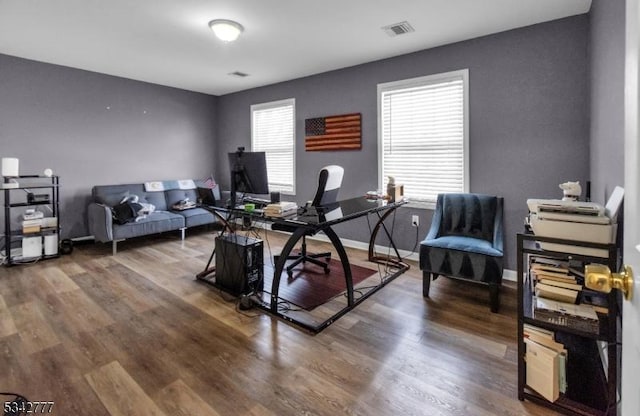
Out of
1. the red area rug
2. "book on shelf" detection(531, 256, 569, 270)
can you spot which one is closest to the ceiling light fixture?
the red area rug

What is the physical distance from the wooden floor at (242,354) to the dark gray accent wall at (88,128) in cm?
191

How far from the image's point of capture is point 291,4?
8.89 feet

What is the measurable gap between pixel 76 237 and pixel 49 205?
57 centimetres

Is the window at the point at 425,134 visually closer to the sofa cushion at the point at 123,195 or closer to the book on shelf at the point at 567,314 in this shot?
the book on shelf at the point at 567,314

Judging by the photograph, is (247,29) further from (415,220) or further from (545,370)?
(545,370)

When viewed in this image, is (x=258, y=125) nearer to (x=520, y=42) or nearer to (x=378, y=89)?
(x=378, y=89)

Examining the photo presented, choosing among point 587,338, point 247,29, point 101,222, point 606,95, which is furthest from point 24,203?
point 606,95

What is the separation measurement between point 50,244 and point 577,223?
510cm

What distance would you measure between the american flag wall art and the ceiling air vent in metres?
1.16

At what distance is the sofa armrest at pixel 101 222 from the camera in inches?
163

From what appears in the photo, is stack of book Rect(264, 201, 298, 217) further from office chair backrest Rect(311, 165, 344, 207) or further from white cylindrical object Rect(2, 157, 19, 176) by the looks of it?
white cylindrical object Rect(2, 157, 19, 176)

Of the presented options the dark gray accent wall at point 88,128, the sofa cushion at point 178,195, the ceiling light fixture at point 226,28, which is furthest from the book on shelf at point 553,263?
the dark gray accent wall at point 88,128

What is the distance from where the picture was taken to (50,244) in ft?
13.1

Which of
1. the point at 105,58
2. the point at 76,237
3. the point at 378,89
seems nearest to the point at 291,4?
the point at 378,89
